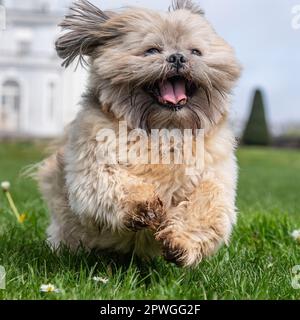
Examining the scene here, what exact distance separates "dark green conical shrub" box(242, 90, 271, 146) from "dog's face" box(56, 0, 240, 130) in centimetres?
3596

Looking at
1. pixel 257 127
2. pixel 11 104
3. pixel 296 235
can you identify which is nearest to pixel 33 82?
pixel 11 104

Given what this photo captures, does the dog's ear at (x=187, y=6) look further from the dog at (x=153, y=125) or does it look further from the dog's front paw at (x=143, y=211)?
the dog's front paw at (x=143, y=211)

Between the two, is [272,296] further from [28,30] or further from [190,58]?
[28,30]

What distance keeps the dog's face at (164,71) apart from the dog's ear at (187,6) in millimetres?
264

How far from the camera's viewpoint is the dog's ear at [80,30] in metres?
4.19

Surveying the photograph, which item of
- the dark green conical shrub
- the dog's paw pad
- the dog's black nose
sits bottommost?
the dark green conical shrub

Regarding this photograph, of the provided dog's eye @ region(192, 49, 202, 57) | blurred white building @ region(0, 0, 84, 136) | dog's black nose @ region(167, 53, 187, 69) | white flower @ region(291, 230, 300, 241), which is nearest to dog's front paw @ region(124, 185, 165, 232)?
dog's black nose @ region(167, 53, 187, 69)

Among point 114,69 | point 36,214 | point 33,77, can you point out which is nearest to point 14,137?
point 33,77

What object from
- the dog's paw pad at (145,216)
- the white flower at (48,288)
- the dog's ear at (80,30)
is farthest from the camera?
the dog's ear at (80,30)

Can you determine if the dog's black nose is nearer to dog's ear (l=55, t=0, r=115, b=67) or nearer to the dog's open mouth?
the dog's open mouth

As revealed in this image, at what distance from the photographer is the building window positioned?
3962cm

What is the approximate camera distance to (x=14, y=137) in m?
36.3

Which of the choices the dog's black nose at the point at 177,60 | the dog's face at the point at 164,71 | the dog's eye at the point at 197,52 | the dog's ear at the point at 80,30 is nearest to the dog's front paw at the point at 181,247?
the dog's face at the point at 164,71

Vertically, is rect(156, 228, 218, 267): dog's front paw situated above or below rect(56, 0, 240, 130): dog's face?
below
